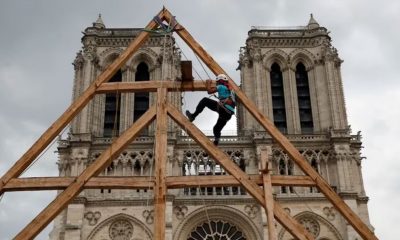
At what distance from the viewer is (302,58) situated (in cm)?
3862

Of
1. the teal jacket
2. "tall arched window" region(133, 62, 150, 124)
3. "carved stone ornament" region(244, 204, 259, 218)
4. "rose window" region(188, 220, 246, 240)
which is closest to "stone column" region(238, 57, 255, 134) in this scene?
"carved stone ornament" region(244, 204, 259, 218)

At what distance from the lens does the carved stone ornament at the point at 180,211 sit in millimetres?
32094

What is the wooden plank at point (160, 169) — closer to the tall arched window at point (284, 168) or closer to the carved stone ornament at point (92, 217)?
the carved stone ornament at point (92, 217)

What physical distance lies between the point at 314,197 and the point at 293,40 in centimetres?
1182

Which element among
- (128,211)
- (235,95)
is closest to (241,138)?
(128,211)

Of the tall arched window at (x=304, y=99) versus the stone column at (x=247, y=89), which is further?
the tall arched window at (x=304, y=99)

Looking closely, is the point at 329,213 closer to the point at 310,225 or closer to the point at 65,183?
the point at 310,225

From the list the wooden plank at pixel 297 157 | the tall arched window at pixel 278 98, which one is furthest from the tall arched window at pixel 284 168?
the wooden plank at pixel 297 157

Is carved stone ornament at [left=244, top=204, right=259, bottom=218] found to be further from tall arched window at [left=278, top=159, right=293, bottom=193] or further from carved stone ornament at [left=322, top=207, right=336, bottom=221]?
carved stone ornament at [left=322, top=207, right=336, bottom=221]

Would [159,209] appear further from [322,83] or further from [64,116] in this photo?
[322,83]

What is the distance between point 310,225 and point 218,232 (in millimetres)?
5276

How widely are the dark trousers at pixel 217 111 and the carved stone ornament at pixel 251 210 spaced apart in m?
20.8

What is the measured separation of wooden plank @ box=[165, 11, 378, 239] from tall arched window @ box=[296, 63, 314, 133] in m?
24.4

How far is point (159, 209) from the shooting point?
10.7 m
